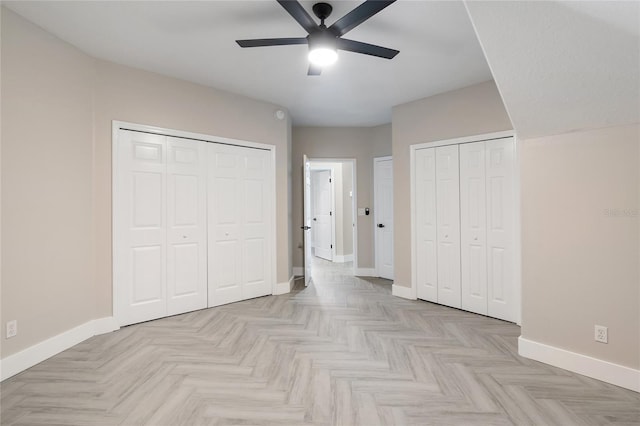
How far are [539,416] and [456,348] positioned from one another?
0.93 metres

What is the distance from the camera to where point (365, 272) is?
5.74m

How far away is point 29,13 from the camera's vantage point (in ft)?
7.80

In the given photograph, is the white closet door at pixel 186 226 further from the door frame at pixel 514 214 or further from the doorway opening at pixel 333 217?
the doorway opening at pixel 333 217

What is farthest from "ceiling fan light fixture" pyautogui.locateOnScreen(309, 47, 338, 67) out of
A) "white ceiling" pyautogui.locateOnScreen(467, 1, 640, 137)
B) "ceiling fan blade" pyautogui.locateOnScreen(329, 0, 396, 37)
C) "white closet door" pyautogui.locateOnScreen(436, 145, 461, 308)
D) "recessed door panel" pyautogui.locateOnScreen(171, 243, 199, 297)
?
"recessed door panel" pyautogui.locateOnScreen(171, 243, 199, 297)

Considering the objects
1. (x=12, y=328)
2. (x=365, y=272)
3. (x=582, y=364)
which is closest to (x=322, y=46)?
(x=582, y=364)

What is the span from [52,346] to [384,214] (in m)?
4.62

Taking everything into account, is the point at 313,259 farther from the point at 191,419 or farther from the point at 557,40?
the point at 557,40

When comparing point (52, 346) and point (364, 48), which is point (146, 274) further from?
point (364, 48)

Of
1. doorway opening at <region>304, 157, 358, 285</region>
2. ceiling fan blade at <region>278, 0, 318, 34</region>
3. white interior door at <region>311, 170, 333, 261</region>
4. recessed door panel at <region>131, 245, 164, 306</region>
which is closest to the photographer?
ceiling fan blade at <region>278, 0, 318, 34</region>

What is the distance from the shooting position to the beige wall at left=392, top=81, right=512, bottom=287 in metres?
3.57

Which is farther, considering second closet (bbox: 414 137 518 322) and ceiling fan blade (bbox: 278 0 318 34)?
second closet (bbox: 414 137 518 322)

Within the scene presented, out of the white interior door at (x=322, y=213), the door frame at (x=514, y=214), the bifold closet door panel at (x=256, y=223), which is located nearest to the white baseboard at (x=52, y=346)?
the bifold closet door panel at (x=256, y=223)

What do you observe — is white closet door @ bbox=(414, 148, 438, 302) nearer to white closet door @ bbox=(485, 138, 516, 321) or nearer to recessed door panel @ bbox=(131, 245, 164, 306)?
white closet door @ bbox=(485, 138, 516, 321)

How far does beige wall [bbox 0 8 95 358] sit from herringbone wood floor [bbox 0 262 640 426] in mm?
437
